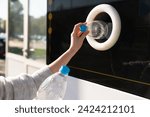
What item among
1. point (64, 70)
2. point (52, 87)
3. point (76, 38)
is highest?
point (76, 38)

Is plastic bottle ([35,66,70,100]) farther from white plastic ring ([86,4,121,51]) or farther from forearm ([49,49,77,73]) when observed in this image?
white plastic ring ([86,4,121,51])

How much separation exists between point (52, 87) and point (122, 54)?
462 millimetres

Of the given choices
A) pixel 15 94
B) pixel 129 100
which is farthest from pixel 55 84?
pixel 129 100

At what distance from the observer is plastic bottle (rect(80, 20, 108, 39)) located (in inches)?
76.0

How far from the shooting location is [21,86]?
147 centimetres

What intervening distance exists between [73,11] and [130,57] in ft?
2.22

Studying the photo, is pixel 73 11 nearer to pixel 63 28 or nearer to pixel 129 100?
pixel 63 28

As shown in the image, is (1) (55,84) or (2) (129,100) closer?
(1) (55,84)

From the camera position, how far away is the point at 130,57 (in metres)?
1.77

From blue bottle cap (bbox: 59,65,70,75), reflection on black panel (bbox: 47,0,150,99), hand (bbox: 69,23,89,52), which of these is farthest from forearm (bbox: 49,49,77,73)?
reflection on black panel (bbox: 47,0,150,99)

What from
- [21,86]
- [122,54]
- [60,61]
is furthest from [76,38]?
[21,86]

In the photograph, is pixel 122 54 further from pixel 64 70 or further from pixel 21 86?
pixel 21 86

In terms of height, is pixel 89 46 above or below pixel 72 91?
above

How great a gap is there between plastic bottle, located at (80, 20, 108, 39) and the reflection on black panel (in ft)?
0.37
